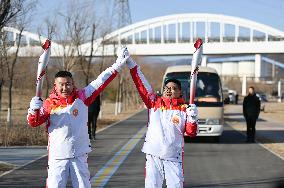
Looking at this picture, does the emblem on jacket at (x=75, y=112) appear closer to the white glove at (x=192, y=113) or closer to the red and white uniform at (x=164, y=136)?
the red and white uniform at (x=164, y=136)

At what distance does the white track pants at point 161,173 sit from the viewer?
6238 millimetres

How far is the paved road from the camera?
10047 millimetres

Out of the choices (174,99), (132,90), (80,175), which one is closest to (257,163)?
(174,99)

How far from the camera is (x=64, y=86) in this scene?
5.96 metres

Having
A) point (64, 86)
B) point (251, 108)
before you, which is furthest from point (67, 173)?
point (251, 108)

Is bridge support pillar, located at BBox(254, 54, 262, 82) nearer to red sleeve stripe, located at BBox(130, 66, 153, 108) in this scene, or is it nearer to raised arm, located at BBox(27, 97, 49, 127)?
red sleeve stripe, located at BBox(130, 66, 153, 108)

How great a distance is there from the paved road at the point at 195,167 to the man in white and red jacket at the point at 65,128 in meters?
2.77

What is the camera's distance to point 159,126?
6383 mm

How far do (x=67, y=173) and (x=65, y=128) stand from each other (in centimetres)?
48

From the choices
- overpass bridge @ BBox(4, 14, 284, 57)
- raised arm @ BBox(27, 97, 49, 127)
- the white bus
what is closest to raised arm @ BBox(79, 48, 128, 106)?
raised arm @ BBox(27, 97, 49, 127)

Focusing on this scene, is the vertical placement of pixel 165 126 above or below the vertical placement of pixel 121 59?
below

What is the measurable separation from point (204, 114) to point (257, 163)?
467 centimetres

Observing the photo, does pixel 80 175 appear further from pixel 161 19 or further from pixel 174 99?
pixel 161 19

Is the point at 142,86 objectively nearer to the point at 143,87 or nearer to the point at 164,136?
the point at 143,87
